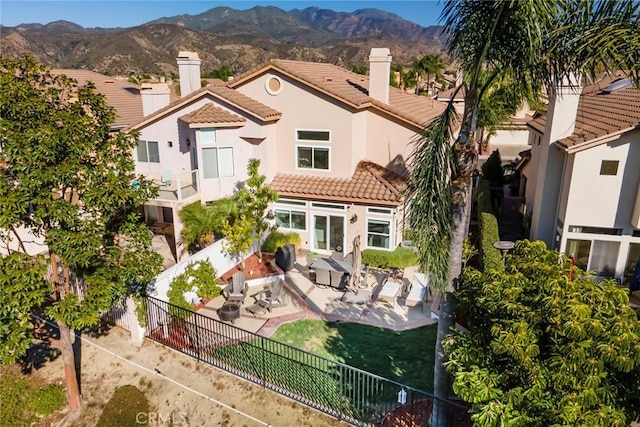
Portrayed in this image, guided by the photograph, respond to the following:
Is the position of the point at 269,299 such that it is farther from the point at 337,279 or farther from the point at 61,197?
the point at 61,197

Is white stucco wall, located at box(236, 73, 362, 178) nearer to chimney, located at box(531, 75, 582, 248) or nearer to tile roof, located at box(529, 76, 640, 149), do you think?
chimney, located at box(531, 75, 582, 248)

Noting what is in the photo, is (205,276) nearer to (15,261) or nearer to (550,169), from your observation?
(15,261)

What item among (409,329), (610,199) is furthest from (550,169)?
(409,329)

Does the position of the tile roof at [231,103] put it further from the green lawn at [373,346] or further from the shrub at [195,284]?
the green lawn at [373,346]

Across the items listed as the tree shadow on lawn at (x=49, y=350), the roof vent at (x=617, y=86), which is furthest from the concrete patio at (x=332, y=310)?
the roof vent at (x=617, y=86)

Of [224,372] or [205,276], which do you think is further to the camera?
[205,276]
